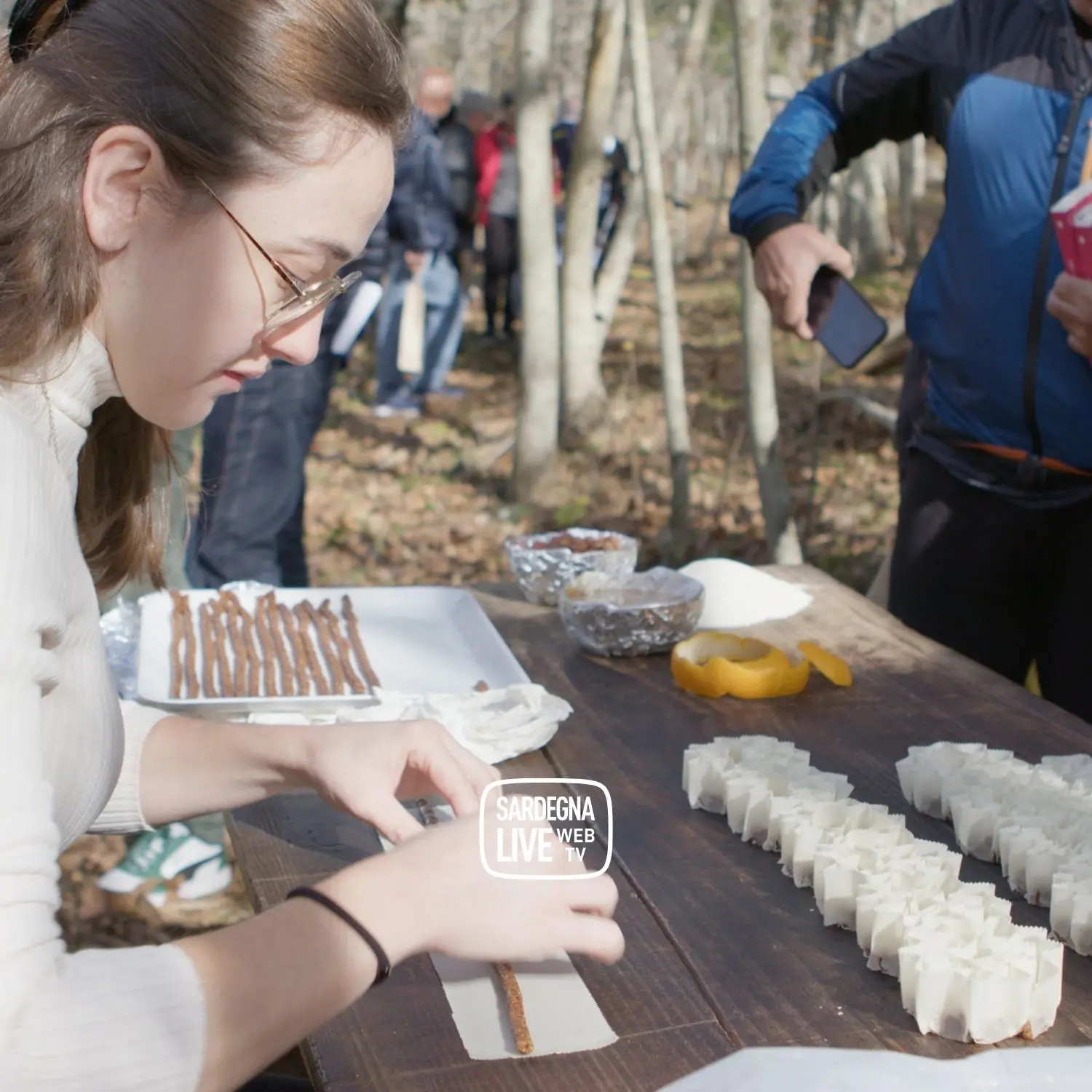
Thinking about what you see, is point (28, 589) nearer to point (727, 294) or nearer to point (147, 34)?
point (147, 34)

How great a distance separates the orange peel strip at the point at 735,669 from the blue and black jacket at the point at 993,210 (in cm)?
81

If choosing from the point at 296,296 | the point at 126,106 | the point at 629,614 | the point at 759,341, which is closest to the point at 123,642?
the point at 629,614

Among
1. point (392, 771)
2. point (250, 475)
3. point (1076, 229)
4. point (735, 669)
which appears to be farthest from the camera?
point (250, 475)

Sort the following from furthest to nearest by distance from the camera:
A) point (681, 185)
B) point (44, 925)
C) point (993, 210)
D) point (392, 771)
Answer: point (681, 185)
point (993, 210)
point (392, 771)
point (44, 925)

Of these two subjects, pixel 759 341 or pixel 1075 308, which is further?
pixel 759 341

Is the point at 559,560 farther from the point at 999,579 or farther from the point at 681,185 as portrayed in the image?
the point at 681,185

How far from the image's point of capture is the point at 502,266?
12609mm

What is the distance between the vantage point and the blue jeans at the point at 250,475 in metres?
4.60

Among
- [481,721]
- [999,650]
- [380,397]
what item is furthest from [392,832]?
[380,397]

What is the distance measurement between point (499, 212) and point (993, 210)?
9695mm

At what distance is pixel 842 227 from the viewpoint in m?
16.8

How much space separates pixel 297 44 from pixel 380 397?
850 cm

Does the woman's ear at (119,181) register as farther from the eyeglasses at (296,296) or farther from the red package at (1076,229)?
the red package at (1076,229)

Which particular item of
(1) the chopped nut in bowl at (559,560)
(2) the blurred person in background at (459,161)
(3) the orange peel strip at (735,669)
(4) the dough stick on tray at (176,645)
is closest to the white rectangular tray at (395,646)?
(4) the dough stick on tray at (176,645)
